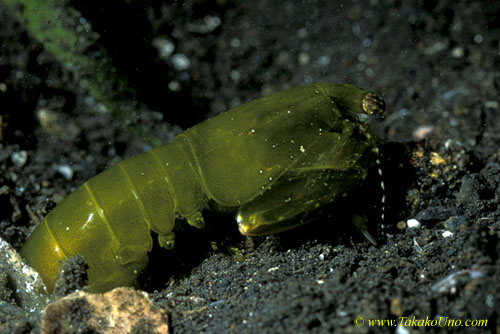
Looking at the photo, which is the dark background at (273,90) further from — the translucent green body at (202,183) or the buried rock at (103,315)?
the translucent green body at (202,183)

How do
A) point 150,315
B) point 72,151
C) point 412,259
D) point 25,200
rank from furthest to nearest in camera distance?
1. point 72,151
2. point 25,200
3. point 412,259
4. point 150,315

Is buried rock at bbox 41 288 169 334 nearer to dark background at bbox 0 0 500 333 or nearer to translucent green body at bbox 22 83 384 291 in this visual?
dark background at bbox 0 0 500 333

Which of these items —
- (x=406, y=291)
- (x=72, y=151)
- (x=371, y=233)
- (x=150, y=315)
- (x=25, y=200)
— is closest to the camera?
(x=406, y=291)

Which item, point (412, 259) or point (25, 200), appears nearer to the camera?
point (412, 259)

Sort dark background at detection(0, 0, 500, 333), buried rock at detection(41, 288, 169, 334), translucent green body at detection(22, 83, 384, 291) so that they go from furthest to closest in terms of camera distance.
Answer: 1. translucent green body at detection(22, 83, 384, 291)
2. dark background at detection(0, 0, 500, 333)
3. buried rock at detection(41, 288, 169, 334)

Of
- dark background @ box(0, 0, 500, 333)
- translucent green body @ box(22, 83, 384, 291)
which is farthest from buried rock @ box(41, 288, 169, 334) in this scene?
translucent green body @ box(22, 83, 384, 291)

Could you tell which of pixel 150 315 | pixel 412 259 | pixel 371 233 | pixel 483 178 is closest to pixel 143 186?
Answer: pixel 150 315

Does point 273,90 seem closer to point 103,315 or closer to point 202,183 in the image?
point 202,183

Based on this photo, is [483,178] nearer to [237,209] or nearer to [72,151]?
[237,209]

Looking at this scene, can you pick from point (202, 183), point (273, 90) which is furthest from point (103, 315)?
point (273, 90)
